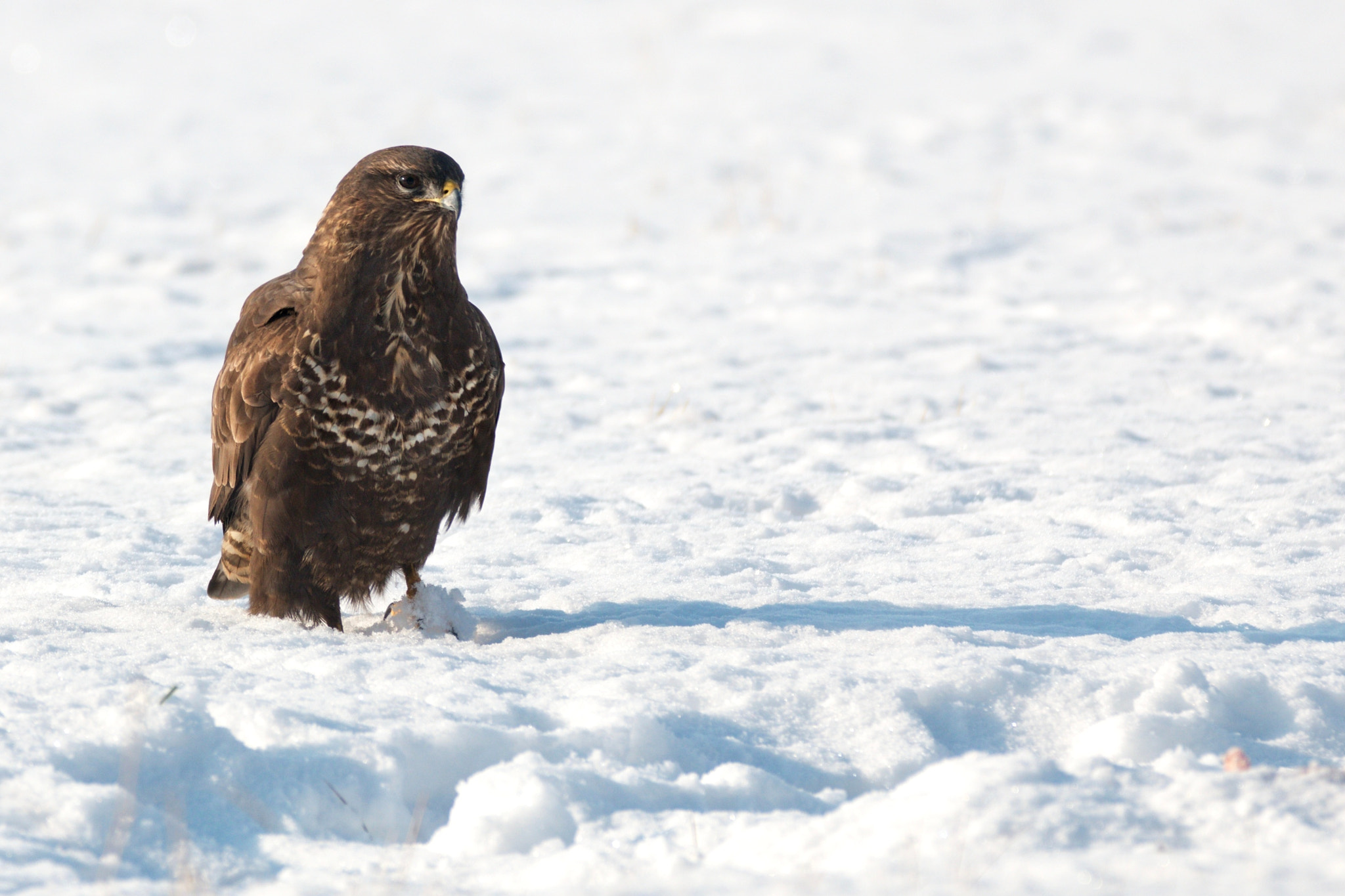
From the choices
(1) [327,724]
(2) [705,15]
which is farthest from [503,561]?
(2) [705,15]

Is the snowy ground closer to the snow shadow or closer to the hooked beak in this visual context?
the snow shadow

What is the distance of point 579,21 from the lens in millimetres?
16750

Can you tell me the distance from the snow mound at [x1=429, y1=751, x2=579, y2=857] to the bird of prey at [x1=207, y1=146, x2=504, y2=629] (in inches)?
54.5

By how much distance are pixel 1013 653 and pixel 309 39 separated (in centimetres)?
1388

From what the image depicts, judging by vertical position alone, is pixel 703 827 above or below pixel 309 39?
below

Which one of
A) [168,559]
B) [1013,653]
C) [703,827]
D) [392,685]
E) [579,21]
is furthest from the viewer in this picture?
[579,21]

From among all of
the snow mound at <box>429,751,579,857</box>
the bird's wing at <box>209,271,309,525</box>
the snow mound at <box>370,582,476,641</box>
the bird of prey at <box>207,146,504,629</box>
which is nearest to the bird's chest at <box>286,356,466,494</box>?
the bird of prey at <box>207,146,504,629</box>

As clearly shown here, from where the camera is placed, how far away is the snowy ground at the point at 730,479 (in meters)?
2.73

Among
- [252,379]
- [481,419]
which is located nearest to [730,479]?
[481,419]

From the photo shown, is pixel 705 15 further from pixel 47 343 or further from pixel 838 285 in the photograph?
pixel 47 343

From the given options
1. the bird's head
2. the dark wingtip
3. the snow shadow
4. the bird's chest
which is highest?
the bird's head

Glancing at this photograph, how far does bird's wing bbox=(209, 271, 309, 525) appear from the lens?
405 cm

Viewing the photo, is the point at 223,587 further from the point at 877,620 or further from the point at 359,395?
the point at 877,620

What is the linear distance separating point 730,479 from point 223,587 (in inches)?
91.5
